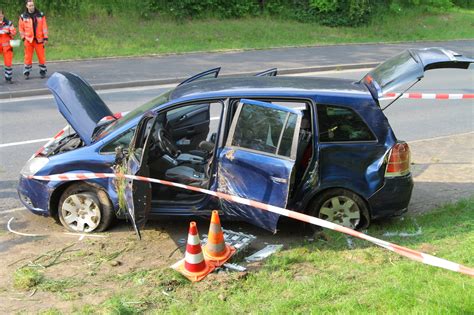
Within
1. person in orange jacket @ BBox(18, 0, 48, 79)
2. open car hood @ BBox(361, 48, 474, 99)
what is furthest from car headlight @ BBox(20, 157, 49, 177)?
person in orange jacket @ BBox(18, 0, 48, 79)

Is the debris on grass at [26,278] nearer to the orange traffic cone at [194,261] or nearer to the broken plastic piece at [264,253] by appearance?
the orange traffic cone at [194,261]

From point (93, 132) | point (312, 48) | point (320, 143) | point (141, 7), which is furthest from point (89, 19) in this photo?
point (320, 143)

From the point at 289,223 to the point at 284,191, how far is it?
94cm

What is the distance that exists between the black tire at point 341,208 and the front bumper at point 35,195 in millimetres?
2737

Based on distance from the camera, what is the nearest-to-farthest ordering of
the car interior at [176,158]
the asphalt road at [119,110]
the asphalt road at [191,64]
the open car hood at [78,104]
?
the car interior at [176,158]
the open car hood at [78,104]
the asphalt road at [119,110]
the asphalt road at [191,64]

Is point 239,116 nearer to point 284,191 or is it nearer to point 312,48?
point 284,191

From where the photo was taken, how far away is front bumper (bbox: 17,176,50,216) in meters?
5.93

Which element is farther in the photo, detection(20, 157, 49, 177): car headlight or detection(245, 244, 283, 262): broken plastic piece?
detection(20, 157, 49, 177): car headlight

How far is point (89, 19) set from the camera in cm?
2188

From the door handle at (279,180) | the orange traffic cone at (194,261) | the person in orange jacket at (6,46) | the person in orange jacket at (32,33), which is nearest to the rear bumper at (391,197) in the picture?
the door handle at (279,180)

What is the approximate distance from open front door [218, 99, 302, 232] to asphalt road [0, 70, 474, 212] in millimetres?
2944

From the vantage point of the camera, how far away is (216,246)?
16.4ft

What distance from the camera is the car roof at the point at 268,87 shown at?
5723 millimetres

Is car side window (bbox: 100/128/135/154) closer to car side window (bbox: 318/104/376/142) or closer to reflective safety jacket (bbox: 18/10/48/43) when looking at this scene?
car side window (bbox: 318/104/376/142)
